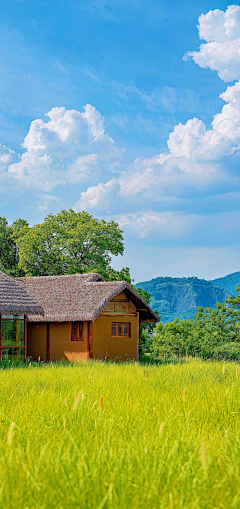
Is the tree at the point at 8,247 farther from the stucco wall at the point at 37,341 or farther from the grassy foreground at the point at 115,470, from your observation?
the grassy foreground at the point at 115,470

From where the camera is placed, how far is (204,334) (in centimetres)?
2320

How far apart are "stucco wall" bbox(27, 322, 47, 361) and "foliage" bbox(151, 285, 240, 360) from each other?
5485 millimetres

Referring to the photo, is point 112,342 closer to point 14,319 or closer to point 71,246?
point 14,319

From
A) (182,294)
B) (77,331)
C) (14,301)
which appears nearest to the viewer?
(14,301)

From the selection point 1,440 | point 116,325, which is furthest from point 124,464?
point 116,325

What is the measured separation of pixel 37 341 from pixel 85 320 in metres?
3.37

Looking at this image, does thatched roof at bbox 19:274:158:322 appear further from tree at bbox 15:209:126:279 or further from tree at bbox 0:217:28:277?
tree at bbox 0:217:28:277

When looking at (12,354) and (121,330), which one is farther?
(121,330)

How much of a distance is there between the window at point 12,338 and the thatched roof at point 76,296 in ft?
3.93

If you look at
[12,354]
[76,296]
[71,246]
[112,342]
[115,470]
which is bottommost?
[12,354]

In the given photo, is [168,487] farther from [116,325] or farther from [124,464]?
[116,325]

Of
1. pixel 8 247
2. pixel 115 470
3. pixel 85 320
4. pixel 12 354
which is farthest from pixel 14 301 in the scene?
pixel 8 247

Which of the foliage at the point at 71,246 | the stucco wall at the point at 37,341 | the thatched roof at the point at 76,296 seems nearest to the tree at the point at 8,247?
the foliage at the point at 71,246

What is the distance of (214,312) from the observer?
2383 centimetres
